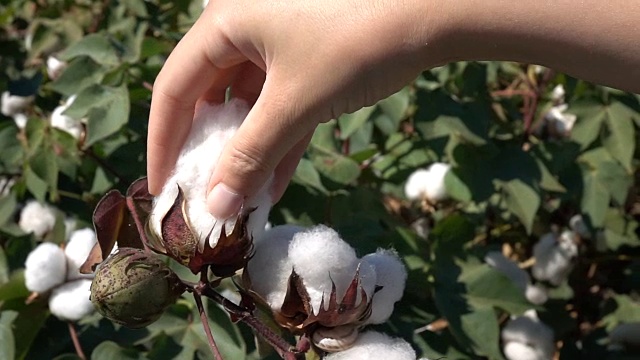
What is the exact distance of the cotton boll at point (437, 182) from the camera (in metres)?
1.83

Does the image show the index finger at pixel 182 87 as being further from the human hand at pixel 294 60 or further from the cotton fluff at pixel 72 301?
the cotton fluff at pixel 72 301

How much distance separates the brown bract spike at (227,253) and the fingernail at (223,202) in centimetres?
1

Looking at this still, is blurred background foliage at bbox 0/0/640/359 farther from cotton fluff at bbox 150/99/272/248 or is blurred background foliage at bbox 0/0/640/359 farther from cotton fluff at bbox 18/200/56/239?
cotton fluff at bbox 150/99/272/248

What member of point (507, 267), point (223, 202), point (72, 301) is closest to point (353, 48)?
point (223, 202)

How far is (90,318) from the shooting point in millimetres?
1409

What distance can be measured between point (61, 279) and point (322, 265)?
28.6 inches

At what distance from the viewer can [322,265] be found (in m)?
0.85

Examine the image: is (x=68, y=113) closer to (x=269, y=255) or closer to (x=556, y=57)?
(x=269, y=255)

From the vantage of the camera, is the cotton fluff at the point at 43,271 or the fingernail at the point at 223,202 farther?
the cotton fluff at the point at 43,271

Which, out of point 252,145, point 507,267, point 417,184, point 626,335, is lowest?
point 626,335

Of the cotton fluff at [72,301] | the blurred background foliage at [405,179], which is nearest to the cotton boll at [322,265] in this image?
the blurred background foliage at [405,179]

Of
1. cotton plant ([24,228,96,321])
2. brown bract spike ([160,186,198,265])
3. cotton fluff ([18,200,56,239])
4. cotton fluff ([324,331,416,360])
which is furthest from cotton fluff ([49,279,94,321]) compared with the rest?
cotton fluff ([324,331,416,360])

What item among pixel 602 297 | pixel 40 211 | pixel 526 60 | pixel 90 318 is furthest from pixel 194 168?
pixel 602 297

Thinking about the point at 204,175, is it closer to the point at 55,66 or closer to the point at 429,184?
the point at 429,184
